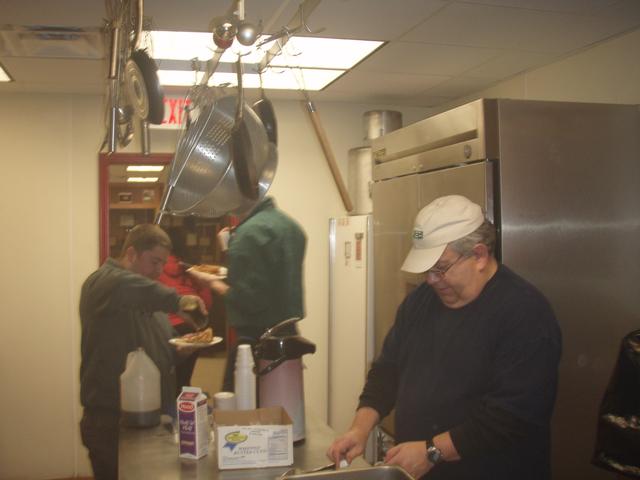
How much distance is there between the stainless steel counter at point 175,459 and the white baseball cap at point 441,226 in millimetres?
536

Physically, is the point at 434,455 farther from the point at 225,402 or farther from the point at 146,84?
the point at 146,84

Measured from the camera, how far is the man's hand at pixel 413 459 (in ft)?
4.97

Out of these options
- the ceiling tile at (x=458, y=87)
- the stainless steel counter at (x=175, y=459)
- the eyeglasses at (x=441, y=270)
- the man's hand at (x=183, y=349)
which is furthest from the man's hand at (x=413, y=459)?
the ceiling tile at (x=458, y=87)

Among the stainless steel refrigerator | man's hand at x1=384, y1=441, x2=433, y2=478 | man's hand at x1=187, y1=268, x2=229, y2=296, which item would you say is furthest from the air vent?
man's hand at x1=384, y1=441, x2=433, y2=478

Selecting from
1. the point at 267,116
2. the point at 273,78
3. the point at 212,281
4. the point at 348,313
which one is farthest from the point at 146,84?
the point at 348,313

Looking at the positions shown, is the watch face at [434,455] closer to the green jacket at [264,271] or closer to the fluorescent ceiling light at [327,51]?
the green jacket at [264,271]

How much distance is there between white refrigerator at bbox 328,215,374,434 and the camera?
3682mm

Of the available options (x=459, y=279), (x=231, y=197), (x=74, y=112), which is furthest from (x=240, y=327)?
(x=74, y=112)

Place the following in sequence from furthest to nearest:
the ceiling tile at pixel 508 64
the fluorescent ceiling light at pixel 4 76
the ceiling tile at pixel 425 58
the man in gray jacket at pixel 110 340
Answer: the fluorescent ceiling light at pixel 4 76 → the ceiling tile at pixel 508 64 → the ceiling tile at pixel 425 58 → the man in gray jacket at pixel 110 340

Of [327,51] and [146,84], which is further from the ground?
[327,51]

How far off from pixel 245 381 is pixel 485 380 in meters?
0.65

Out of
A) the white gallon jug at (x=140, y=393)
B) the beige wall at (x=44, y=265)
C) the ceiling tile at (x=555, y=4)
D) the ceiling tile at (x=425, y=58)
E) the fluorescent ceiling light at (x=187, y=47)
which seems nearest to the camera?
the white gallon jug at (x=140, y=393)

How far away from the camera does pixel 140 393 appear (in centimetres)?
200

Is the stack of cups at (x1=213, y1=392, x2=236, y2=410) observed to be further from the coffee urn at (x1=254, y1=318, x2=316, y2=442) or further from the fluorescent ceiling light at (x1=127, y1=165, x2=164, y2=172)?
the fluorescent ceiling light at (x1=127, y1=165, x2=164, y2=172)
